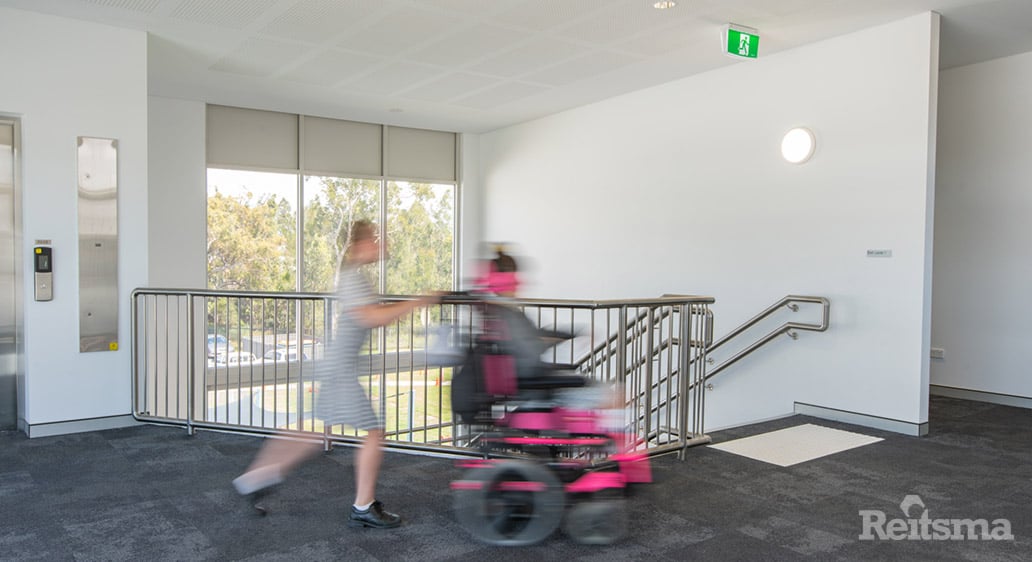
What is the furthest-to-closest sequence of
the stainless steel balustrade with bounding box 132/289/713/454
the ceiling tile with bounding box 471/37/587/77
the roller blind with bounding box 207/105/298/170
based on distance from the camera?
the roller blind with bounding box 207/105/298/170, the ceiling tile with bounding box 471/37/587/77, the stainless steel balustrade with bounding box 132/289/713/454

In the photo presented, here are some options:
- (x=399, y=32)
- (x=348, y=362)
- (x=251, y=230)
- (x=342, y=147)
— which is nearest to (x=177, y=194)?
(x=251, y=230)

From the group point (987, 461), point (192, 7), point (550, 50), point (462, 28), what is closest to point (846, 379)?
point (987, 461)

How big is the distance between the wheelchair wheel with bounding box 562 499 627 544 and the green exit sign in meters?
4.11

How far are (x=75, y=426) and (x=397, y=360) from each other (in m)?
2.83

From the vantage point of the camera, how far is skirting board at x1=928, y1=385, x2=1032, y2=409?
22.2ft

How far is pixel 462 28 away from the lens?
6023 millimetres

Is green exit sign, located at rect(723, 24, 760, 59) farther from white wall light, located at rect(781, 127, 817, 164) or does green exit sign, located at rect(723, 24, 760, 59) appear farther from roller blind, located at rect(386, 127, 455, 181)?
roller blind, located at rect(386, 127, 455, 181)

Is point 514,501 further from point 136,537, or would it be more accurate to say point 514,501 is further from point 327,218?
point 327,218

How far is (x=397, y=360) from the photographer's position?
502 cm

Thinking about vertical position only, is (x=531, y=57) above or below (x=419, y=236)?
above

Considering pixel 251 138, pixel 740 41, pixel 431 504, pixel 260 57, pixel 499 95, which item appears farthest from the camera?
pixel 251 138

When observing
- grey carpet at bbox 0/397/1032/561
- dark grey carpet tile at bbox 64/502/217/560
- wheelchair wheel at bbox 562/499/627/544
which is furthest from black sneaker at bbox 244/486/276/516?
wheelchair wheel at bbox 562/499/627/544

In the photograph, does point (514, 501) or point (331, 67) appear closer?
point (514, 501)
